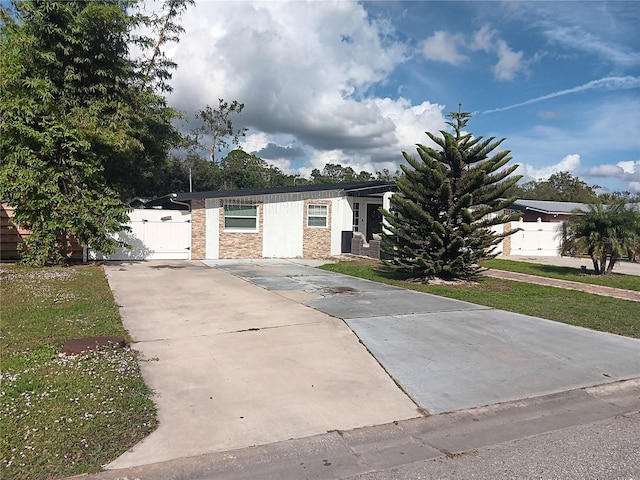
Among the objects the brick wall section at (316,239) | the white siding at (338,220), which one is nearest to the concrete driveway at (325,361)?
the brick wall section at (316,239)

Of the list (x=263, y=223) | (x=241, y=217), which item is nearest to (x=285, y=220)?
(x=263, y=223)

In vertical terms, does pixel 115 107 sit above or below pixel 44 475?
above

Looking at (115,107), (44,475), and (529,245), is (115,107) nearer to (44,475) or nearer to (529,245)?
(44,475)

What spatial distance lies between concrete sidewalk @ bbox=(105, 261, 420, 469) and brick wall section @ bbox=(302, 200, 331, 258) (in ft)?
35.4

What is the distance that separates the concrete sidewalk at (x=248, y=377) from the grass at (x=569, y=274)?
9711mm

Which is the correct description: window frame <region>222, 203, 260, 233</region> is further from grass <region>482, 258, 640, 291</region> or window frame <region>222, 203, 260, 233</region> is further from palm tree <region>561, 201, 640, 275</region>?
palm tree <region>561, 201, 640, 275</region>

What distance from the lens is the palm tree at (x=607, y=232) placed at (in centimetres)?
1324

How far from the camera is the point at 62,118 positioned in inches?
513

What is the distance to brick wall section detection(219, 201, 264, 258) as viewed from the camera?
1758cm

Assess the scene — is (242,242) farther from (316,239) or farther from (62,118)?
(62,118)

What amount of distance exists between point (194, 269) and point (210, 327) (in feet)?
25.0

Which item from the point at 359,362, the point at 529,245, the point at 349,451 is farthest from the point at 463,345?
the point at 529,245

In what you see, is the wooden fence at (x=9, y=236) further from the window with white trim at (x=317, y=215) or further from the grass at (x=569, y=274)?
the grass at (x=569, y=274)

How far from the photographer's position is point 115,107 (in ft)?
48.2
